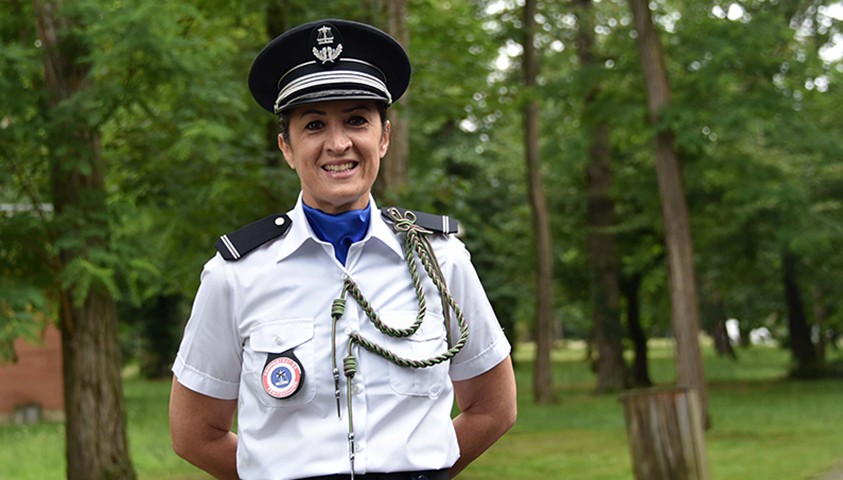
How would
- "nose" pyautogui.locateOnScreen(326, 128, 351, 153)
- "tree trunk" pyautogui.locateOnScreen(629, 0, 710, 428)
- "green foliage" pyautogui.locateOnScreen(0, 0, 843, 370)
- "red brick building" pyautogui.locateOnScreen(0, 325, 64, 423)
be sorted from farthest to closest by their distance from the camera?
"red brick building" pyautogui.locateOnScreen(0, 325, 64, 423)
"tree trunk" pyautogui.locateOnScreen(629, 0, 710, 428)
"green foliage" pyautogui.locateOnScreen(0, 0, 843, 370)
"nose" pyautogui.locateOnScreen(326, 128, 351, 153)

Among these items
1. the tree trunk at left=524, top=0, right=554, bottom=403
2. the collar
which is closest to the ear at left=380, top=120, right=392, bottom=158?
the collar

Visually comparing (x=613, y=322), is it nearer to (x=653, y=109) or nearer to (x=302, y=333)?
(x=653, y=109)

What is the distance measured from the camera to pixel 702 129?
64.8 ft

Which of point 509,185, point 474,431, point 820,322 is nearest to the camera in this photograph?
point 474,431

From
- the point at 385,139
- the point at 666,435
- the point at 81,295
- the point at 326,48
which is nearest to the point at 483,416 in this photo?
the point at 385,139

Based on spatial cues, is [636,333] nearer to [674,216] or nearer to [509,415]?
[674,216]

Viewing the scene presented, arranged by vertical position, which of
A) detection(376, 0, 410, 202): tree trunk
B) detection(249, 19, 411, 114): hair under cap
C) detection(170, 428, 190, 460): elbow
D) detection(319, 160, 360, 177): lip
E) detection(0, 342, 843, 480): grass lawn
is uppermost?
detection(376, 0, 410, 202): tree trunk

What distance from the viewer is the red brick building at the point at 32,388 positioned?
1117 inches

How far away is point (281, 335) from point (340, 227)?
0.28m

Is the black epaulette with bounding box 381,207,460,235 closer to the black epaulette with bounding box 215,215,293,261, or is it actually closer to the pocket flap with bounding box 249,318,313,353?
the black epaulette with bounding box 215,215,293,261

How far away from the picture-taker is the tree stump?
9.04m

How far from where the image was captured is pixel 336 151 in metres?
2.88

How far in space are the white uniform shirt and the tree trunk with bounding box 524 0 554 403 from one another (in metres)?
27.0

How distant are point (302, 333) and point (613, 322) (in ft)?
103
